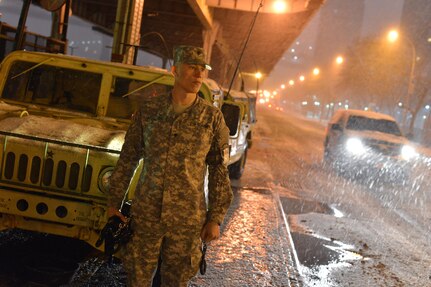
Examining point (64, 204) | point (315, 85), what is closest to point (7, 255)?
point (64, 204)

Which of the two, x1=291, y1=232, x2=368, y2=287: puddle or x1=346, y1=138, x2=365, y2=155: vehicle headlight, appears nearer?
x1=291, y1=232, x2=368, y2=287: puddle

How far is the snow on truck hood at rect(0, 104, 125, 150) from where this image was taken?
3.79m

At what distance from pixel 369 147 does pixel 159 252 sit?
11043 millimetres

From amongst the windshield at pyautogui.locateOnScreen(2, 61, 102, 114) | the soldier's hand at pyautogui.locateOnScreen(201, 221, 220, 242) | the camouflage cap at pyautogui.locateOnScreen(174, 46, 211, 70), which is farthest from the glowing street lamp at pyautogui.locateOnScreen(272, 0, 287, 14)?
the soldier's hand at pyautogui.locateOnScreen(201, 221, 220, 242)

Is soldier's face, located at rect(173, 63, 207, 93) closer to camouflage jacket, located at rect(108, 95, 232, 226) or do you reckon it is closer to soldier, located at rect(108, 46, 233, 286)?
soldier, located at rect(108, 46, 233, 286)

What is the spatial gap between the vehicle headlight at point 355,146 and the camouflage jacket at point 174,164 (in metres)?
11.0

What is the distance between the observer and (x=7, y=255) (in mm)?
4430

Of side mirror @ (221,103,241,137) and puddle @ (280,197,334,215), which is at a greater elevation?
side mirror @ (221,103,241,137)

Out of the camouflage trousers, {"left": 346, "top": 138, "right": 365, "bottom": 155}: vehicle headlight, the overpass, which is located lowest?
the camouflage trousers

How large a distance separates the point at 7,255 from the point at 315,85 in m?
85.8

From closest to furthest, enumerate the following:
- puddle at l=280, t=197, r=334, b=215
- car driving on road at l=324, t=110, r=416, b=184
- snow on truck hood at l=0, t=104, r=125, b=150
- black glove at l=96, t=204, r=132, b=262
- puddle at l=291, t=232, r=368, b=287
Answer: black glove at l=96, t=204, r=132, b=262 < snow on truck hood at l=0, t=104, r=125, b=150 < puddle at l=291, t=232, r=368, b=287 < puddle at l=280, t=197, r=334, b=215 < car driving on road at l=324, t=110, r=416, b=184

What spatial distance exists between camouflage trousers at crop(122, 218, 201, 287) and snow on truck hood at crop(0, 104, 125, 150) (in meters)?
1.36

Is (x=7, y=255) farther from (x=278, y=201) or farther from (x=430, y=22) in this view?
(x=430, y=22)

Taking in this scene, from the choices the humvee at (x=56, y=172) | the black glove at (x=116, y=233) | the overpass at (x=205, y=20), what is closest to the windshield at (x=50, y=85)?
the humvee at (x=56, y=172)
